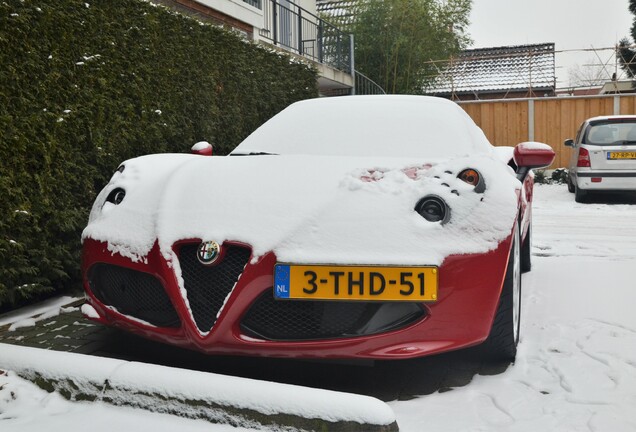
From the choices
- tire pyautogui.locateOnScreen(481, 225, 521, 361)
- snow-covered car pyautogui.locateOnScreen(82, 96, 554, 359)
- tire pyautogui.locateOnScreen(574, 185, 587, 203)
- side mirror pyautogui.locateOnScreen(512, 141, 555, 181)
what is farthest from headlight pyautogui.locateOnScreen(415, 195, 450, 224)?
tire pyautogui.locateOnScreen(574, 185, 587, 203)

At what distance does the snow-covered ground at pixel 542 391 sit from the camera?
7.82ft

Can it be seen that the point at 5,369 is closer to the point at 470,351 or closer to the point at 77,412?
the point at 77,412

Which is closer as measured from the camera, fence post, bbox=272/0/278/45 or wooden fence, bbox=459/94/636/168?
fence post, bbox=272/0/278/45

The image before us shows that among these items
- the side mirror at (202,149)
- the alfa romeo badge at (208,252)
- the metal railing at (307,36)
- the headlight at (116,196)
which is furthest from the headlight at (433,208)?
the metal railing at (307,36)

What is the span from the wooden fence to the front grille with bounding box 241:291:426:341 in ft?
52.8

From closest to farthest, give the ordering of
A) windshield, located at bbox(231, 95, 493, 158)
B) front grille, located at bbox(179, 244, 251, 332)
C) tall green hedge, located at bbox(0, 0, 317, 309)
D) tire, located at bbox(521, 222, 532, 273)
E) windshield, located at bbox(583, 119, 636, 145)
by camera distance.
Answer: front grille, located at bbox(179, 244, 251, 332) < windshield, located at bbox(231, 95, 493, 158) < tall green hedge, located at bbox(0, 0, 317, 309) < tire, located at bbox(521, 222, 532, 273) < windshield, located at bbox(583, 119, 636, 145)

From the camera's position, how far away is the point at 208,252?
2.71 meters

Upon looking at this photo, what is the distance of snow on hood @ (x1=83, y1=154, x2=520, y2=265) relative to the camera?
2646 millimetres

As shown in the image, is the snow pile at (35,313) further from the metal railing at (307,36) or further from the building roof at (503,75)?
the building roof at (503,75)

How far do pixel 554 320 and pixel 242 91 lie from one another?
551 centimetres

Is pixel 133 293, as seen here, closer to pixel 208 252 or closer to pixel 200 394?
pixel 208 252

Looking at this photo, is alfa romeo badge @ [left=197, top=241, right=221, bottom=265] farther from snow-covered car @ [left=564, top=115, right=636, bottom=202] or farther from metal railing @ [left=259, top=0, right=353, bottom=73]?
metal railing @ [left=259, top=0, right=353, bottom=73]

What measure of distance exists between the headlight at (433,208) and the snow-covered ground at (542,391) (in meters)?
0.73

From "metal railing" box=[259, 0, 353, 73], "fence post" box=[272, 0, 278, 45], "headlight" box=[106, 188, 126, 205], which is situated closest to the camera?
"headlight" box=[106, 188, 126, 205]
